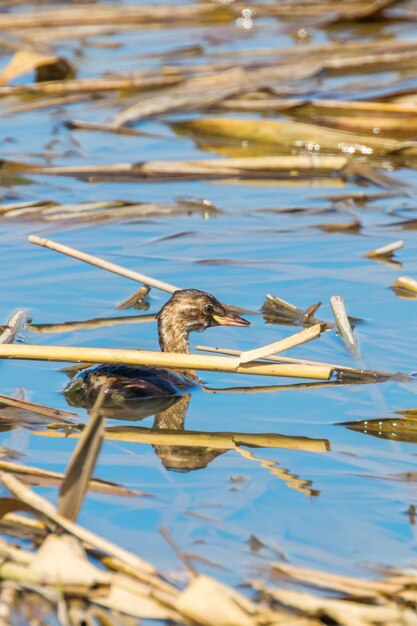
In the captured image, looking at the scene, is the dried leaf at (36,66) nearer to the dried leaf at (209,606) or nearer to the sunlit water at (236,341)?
the sunlit water at (236,341)

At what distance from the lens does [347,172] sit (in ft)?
32.8

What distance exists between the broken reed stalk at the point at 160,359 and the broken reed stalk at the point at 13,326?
737mm

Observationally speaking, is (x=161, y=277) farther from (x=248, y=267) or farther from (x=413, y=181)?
(x=413, y=181)

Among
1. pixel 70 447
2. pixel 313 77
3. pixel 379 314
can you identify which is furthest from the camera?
pixel 313 77

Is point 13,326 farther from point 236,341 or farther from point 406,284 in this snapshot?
point 406,284

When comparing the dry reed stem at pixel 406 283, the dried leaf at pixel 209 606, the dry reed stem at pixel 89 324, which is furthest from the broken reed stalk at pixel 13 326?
the dried leaf at pixel 209 606

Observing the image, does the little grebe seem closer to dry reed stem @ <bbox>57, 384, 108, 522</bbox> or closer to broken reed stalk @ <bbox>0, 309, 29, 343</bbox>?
broken reed stalk @ <bbox>0, 309, 29, 343</bbox>

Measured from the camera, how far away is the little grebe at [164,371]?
590cm

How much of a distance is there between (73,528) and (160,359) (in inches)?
58.6

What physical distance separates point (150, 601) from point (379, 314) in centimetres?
384

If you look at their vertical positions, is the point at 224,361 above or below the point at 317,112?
above

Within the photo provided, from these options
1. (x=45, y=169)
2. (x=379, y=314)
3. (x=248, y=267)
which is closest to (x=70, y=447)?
(x=379, y=314)

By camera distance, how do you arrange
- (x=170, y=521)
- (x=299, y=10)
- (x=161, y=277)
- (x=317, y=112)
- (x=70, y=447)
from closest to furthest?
(x=170, y=521)
(x=70, y=447)
(x=161, y=277)
(x=317, y=112)
(x=299, y=10)

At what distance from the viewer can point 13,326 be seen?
647 cm
